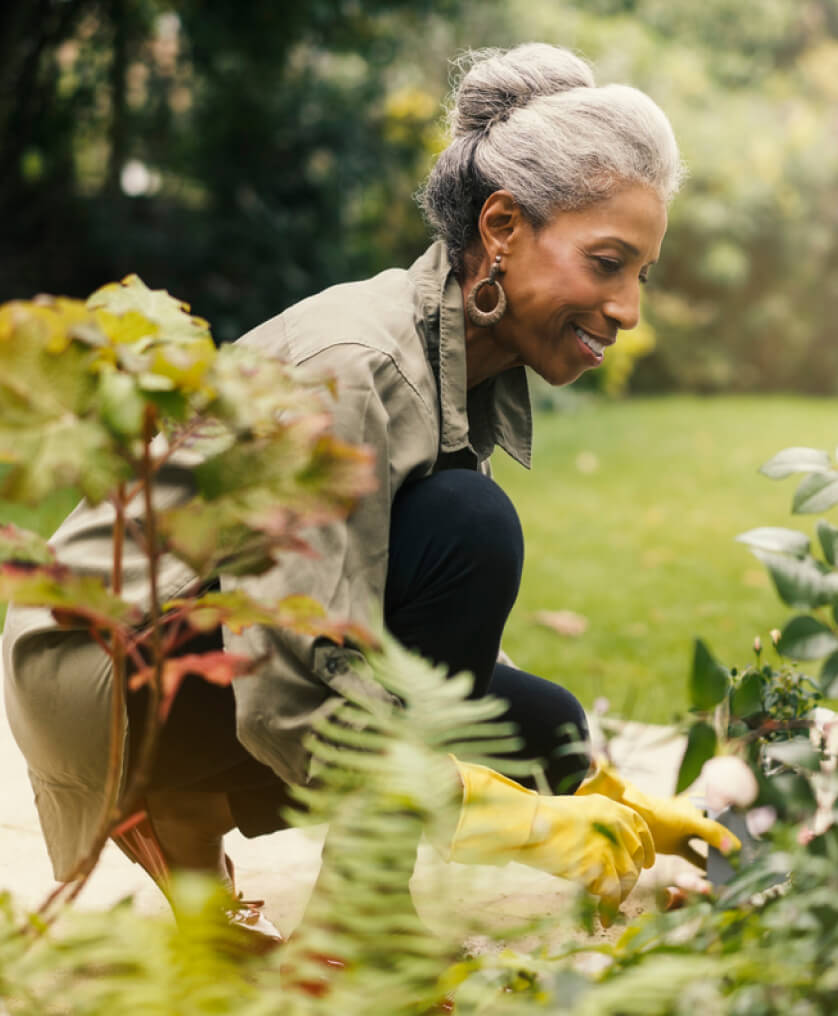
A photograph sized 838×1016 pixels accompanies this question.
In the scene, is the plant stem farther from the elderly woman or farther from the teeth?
the teeth

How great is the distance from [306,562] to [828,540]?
59 cm

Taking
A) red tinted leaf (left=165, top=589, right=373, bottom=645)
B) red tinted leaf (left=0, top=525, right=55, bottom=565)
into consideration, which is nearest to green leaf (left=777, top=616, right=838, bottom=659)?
red tinted leaf (left=165, top=589, right=373, bottom=645)

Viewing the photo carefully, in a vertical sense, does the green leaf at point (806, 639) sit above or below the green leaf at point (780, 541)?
below

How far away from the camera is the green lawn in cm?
362

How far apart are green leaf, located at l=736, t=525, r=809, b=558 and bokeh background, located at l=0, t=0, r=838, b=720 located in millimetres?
2137

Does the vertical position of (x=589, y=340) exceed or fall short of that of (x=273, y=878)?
it exceeds it

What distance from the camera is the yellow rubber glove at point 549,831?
121cm

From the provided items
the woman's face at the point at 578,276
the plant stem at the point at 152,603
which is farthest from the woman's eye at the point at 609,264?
the plant stem at the point at 152,603

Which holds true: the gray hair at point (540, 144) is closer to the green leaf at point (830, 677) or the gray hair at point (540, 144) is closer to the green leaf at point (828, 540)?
the green leaf at point (828, 540)

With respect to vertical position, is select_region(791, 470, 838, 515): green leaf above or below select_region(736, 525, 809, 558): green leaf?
above

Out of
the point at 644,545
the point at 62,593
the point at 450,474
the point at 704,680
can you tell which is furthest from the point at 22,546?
the point at 644,545

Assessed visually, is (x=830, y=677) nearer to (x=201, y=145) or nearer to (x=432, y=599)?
(x=432, y=599)

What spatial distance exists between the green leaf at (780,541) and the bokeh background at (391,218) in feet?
7.01

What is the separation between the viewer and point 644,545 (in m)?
5.27
